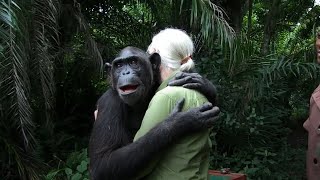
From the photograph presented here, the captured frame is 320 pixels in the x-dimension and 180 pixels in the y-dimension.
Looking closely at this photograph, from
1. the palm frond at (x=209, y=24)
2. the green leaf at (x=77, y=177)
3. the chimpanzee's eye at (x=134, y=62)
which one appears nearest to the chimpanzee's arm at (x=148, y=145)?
the chimpanzee's eye at (x=134, y=62)

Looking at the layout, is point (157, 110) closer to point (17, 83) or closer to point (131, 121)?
point (131, 121)

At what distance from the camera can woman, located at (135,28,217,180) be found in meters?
1.60

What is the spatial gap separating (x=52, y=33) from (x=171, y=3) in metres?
1.23

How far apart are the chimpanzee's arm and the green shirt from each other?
0.02 meters

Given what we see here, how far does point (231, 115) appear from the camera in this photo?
15.2ft

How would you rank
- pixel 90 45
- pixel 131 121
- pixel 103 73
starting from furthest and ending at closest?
pixel 103 73 → pixel 90 45 → pixel 131 121

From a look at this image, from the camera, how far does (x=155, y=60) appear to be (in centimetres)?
187

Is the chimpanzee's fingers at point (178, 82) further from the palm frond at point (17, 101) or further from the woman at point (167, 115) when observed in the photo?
the palm frond at point (17, 101)

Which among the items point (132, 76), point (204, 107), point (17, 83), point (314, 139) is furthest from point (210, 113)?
point (17, 83)

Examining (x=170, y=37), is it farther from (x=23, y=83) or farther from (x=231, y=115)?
(x=231, y=115)

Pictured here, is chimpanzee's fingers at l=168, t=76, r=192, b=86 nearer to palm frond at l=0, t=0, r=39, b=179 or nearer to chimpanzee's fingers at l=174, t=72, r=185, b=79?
chimpanzee's fingers at l=174, t=72, r=185, b=79

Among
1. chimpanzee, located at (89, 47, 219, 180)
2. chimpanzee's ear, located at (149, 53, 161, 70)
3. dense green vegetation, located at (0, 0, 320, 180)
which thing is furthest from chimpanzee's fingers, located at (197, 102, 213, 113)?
dense green vegetation, located at (0, 0, 320, 180)

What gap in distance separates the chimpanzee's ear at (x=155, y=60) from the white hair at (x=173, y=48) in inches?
1.3

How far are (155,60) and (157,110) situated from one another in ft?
1.03
